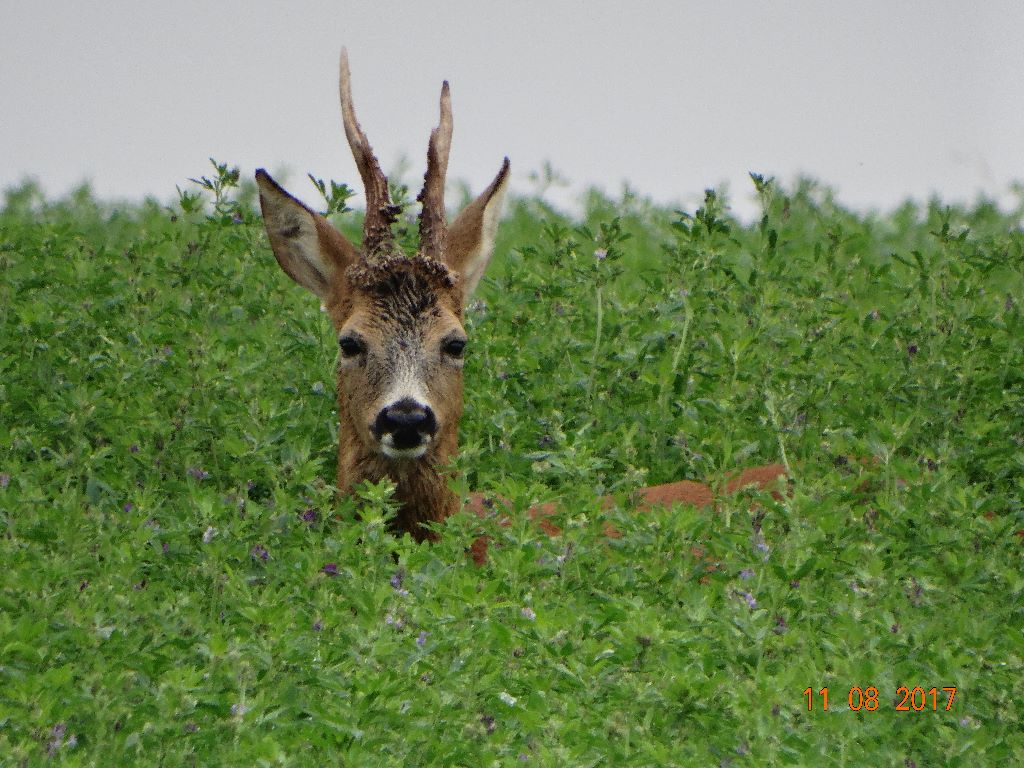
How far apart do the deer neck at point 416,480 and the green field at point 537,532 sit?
33cm

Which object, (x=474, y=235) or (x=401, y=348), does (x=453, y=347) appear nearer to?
(x=401, y=348)

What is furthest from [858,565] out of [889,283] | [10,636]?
[889,283]

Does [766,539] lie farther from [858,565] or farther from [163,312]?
[163,312]

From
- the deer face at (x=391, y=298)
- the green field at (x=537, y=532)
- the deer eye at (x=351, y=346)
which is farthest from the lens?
the deer eye at (x=351, y=346)

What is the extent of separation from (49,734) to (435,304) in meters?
3.38

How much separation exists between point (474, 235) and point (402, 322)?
28.5 inches

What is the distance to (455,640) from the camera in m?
5.41

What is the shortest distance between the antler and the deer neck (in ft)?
2.98

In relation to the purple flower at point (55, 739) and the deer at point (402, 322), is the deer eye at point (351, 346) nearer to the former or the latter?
the deer at point (402, 322)
